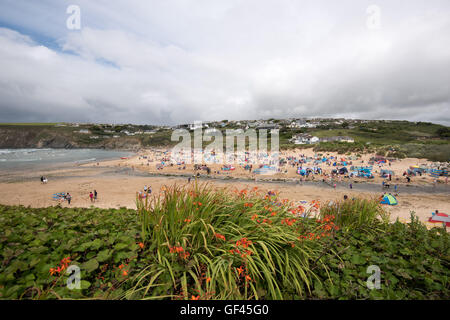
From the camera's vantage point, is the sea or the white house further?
the white house

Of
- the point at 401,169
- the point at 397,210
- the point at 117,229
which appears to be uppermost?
the point at 117,229

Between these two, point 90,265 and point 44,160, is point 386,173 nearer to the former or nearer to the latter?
point 90,265

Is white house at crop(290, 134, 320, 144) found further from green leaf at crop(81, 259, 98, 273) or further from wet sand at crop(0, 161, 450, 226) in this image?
green leaf at crop(81, 259, 98, 273)

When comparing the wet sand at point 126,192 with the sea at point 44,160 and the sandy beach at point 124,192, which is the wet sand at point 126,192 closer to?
the sandy beach at point 124,192

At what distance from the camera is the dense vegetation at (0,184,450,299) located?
7.25 feet

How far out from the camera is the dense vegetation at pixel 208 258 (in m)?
2.21

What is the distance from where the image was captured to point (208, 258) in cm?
254

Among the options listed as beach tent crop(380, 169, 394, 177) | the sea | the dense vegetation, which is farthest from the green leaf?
the sea

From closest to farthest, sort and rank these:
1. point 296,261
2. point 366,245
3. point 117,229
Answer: point 296,261
point 117,229
point 366,245

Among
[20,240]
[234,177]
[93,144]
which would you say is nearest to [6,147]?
[93,144]

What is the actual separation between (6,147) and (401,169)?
17238 centimetres

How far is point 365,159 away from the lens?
43.7 m

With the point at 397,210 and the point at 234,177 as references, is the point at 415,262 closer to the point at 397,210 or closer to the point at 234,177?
the point at 397,210

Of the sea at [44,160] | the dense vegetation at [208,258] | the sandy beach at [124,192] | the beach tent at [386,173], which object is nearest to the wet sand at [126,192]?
the sandy beach at [124,192]
